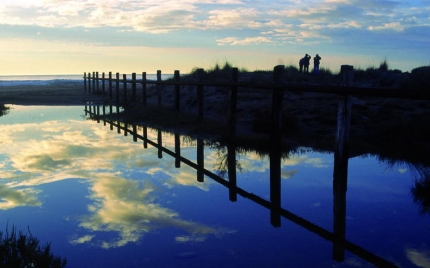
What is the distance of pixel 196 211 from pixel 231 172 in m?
2.45

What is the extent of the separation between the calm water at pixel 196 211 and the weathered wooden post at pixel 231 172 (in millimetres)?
106

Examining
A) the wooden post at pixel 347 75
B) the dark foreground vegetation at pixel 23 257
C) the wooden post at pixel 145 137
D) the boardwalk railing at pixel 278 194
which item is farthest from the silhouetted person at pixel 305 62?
the dark foreground vegetation at pixel 23 257

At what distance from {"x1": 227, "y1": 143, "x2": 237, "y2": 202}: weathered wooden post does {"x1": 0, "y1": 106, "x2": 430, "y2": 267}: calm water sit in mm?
106

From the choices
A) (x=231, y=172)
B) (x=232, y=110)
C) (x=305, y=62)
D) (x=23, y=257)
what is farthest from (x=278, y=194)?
(x=305, y=62)

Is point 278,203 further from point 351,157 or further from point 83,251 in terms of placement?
point 351,157

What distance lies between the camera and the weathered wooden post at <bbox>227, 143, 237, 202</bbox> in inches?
279

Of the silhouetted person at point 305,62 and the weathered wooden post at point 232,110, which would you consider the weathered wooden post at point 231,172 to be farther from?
the silhouetted person at point 305,62

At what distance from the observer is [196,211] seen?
6227 mm

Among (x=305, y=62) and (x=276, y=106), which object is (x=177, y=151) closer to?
Result: (x=276, y=106)

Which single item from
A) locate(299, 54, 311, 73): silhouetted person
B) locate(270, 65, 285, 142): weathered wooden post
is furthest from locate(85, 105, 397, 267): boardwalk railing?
locate(299, 54, 311, 73): silhouetted person

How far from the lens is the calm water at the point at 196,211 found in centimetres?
473

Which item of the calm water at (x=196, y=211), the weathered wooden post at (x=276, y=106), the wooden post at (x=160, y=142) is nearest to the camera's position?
the calm water at (x=196, y=211)

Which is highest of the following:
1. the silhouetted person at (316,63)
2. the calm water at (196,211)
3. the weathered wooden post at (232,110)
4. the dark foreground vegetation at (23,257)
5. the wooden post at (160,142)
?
the silhouetted person at (316,63)

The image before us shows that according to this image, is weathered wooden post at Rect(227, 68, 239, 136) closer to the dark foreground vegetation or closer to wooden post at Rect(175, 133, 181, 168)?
wooden post at Rect(175, 133, 181, 168)
